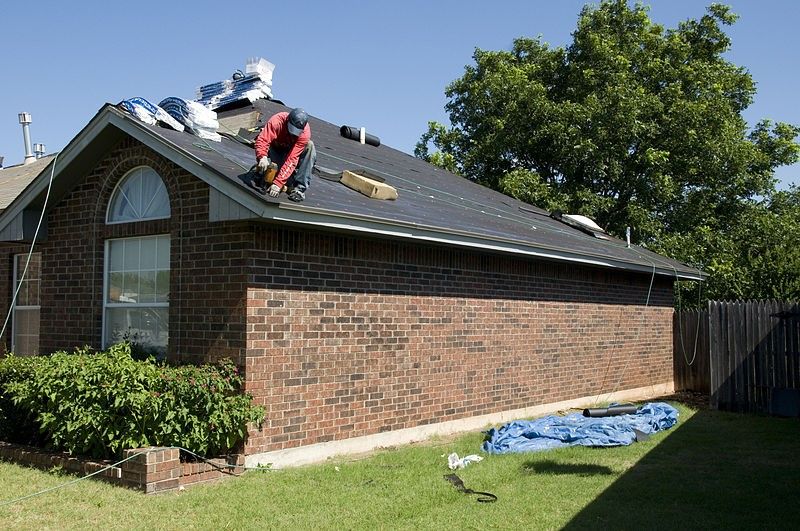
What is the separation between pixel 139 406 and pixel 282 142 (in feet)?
11.0

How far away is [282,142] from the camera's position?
30.3 ft

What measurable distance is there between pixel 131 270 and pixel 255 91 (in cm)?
564

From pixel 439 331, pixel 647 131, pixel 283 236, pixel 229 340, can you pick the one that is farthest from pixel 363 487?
pixel 647 131

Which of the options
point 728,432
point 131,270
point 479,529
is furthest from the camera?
point 728,432

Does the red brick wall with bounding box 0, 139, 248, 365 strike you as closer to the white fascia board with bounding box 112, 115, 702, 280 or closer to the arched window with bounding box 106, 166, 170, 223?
the arched window with bounding box 106, 166, 170, 223

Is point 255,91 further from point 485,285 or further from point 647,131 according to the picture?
point 647,131

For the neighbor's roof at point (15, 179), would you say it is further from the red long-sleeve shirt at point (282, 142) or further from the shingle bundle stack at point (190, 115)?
the red long-sleeve shirt at point (282, 142)

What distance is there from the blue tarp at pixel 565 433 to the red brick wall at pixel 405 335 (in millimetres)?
1172

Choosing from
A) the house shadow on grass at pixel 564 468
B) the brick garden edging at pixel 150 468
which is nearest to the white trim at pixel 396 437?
the brick garden edging at pixel 150 468

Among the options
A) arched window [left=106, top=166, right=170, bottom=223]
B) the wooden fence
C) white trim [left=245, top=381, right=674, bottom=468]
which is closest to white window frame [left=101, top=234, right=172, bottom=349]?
arched window [left=106, top=166, right=170, bottom=223]

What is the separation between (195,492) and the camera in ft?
25.3

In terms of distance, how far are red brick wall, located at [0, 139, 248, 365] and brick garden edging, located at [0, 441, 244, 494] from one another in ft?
3.88

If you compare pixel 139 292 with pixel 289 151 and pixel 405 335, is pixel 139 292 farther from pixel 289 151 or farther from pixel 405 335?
pixel 405 335

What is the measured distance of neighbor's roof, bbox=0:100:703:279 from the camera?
865 cm
